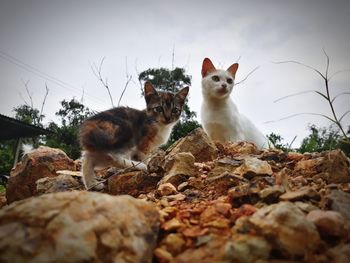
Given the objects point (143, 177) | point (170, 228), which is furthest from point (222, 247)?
point (143, 177)

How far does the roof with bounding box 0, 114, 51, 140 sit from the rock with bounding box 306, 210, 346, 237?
56.0 ft

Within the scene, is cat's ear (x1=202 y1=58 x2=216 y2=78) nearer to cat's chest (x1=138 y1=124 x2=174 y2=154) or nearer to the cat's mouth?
the cat's mouth

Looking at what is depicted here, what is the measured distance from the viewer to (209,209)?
2.20 metres

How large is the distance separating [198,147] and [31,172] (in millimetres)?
2579

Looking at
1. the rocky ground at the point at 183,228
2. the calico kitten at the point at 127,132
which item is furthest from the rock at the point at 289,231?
the calico kitten at the point at 127,132

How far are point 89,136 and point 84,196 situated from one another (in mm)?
2292

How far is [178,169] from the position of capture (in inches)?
135

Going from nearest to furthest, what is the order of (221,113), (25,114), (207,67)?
(221,113)
(207,67)
(25,114)

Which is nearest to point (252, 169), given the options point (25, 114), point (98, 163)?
point (98, 163)

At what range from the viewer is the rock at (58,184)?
398 cm

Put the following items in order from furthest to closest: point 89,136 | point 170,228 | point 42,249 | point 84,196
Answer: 1. point 89,136
2. point 170,228
3. point 84,196
4. point 42,249

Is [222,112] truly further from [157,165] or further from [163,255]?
[163,255]

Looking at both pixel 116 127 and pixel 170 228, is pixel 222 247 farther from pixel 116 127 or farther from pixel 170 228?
pixel 116 127

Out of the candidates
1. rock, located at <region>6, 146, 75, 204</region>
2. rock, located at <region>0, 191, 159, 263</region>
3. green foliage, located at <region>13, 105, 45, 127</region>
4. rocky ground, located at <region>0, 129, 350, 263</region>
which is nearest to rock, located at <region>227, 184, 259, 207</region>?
rocky ground, located at <region>0, 129, 350, 263</region>
